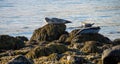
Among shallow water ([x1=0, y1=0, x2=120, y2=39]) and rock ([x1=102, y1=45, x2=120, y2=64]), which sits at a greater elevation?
rock ([x1=102, y1=45, x2=120, y2=64])

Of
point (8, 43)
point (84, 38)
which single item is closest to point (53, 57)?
point (8, 43)

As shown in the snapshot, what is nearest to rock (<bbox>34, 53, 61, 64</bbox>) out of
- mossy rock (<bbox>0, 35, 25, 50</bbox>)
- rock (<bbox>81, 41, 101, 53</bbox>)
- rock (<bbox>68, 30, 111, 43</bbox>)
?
rock (<bbox>81, 41, 101, 53</bbox>)

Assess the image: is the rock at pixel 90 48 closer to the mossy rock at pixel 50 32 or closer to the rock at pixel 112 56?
the rock at pixel 112 56

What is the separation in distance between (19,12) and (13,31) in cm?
1271

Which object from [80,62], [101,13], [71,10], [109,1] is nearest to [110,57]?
[80,62]

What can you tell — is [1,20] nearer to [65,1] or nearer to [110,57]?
[65,1]

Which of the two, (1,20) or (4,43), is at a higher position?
(4,43)

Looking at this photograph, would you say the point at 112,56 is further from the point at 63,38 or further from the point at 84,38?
the point at 63,38

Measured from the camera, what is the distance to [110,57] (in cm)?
954

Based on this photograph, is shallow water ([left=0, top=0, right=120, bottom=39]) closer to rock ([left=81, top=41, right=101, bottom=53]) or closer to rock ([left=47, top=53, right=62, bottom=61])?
rock ([left=81, top=41, right=101, bottom=53])

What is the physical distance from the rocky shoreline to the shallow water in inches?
217

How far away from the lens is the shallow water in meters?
27.0

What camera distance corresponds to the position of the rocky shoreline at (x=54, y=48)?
1115 centimetres

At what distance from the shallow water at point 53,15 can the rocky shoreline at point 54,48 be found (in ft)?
18.1
